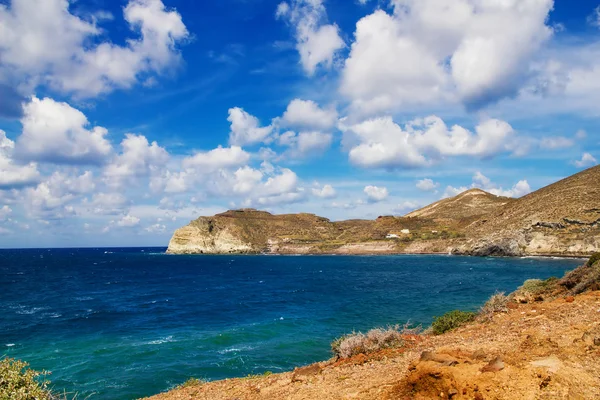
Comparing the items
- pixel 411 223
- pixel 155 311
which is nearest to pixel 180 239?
pixel 411 223

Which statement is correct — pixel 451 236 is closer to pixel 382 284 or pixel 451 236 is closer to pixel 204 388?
pixel 382 284

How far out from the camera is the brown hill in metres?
83.1

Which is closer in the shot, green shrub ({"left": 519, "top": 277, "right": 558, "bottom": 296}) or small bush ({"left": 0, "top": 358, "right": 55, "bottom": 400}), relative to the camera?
small bush ({"left": 0, "top": 358, "right": 55, "bottom": 400})

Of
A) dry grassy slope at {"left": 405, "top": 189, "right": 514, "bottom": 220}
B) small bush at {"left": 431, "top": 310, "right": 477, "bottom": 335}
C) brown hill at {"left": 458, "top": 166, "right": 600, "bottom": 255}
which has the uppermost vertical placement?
dry grassy slope at {"left": 405, "top": 189, "right": 514, "bottom": 220}

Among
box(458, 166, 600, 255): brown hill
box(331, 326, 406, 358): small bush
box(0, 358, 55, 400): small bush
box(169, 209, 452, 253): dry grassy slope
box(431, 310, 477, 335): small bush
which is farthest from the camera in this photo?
box(169, 209, 452, 253): dry grassy slope

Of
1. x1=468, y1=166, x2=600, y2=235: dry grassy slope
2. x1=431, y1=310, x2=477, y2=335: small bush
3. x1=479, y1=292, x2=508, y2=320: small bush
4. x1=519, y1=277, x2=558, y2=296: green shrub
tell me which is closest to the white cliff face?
x1=468, y1=166, x2=600, y2=235: dry grassy slope

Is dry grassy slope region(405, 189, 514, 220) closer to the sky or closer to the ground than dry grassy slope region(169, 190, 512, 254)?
closer to the sky

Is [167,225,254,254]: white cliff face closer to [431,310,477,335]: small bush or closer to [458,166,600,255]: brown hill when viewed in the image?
[458,166,600,255]: brown hill

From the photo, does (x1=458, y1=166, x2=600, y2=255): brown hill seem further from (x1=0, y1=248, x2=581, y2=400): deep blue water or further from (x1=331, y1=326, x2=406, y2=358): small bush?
(x1=331, y1=326, x2=406, y2=358): small bush

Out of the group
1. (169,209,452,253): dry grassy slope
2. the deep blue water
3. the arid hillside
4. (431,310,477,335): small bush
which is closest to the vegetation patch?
the arid hillside

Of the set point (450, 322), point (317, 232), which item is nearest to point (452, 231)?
point (317, 232)

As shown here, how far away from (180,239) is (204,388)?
17408 cm

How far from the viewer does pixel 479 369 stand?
6.59 metres

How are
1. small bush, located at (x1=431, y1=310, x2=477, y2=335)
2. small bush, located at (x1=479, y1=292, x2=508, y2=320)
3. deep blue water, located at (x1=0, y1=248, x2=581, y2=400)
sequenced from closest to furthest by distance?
1. small bush, located at (x1=479, y1=292, x2=508, y2=320)
2. small bush, located at (x1=431, y1=310, x2=477, y2=335)
3. deep blue water, located at (x1=0, y1=248, x2=581, y2=400)
